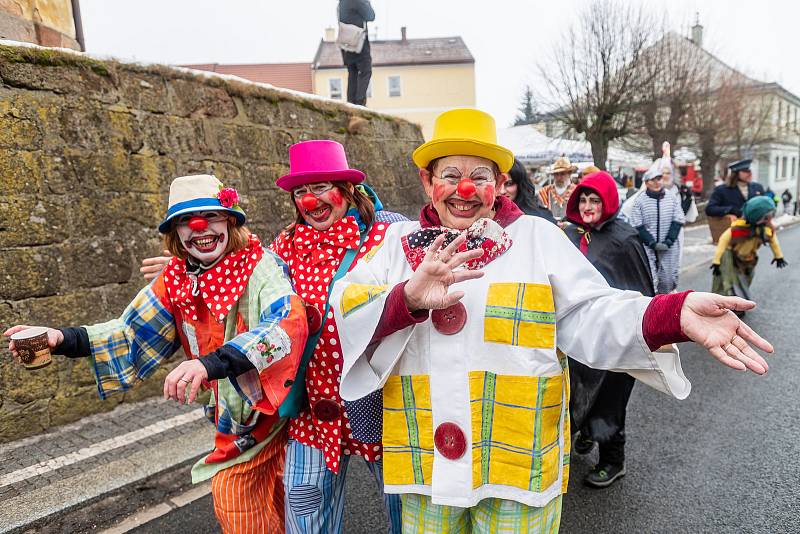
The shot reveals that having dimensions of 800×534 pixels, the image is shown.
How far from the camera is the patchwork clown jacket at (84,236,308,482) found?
189 centimetres

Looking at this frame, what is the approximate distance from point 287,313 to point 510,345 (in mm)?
782

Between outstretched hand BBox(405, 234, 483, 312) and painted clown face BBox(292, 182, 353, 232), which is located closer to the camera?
outstretched hand BBox(405, 234, 483, 312)

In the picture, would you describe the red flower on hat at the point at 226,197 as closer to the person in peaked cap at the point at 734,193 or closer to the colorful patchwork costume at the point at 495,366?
the colorful patchwork costume at the point at 495,366

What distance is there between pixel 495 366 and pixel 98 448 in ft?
9.96

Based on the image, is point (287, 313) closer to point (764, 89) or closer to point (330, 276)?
point (330, 276)

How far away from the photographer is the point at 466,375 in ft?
5.17

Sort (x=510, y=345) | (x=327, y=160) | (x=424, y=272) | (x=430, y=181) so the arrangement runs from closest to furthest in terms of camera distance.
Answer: (x=424, y=272) → (x=510, y=345) → (x=430, y=181) → (x=327, y=160)

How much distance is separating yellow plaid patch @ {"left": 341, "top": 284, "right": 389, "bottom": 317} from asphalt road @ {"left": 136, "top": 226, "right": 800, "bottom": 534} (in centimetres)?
168

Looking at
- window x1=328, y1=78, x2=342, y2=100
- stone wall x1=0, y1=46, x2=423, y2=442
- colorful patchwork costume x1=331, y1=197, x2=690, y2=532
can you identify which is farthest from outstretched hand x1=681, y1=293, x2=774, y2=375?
window x1=328, y1=78, x2=342, y2=100

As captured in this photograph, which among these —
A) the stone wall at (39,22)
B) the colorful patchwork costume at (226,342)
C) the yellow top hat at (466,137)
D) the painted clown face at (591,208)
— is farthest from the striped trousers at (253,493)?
the stone wall at (39,22)

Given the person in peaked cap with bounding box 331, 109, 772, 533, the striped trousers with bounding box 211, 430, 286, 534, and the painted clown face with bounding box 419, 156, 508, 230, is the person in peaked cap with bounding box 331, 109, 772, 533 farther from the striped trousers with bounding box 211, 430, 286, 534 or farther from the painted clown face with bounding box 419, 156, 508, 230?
the striped trousers with bounding box 211, 430, 286, 534

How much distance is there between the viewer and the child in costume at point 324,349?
6.77 ft

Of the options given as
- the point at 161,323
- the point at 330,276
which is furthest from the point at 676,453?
the point at 161,323

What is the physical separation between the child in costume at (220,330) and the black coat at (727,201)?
7895mm
